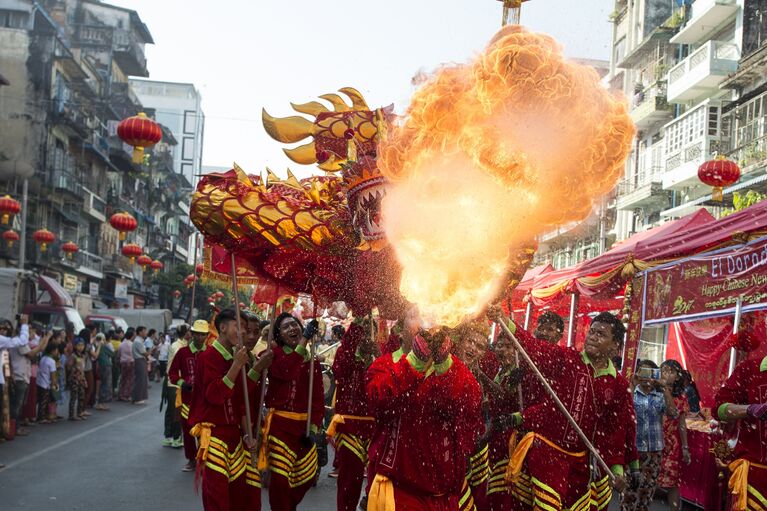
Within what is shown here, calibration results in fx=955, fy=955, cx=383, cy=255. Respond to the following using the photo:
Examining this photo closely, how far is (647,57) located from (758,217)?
26.9m

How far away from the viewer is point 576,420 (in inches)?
247

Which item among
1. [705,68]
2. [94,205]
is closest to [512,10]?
[705,68]

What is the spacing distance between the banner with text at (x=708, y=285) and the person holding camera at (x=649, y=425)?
1.02 m

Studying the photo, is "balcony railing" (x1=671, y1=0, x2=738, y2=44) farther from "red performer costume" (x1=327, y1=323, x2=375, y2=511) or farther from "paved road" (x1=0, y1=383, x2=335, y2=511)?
"red performer costume" (x1=327, y1=323, x2=375, y2=511)

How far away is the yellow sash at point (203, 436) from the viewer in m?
6.84

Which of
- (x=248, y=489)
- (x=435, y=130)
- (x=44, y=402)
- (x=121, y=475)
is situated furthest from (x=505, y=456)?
(x=44, y=402)

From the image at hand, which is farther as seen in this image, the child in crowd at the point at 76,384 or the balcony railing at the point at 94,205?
the balcony railing at the point at 94,205

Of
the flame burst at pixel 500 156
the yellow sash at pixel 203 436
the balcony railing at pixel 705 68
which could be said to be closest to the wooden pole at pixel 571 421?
the flame burst at pixel 500 156

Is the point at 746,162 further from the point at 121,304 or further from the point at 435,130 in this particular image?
the point at 121,304

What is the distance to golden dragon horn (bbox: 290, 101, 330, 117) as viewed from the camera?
26.0 ft

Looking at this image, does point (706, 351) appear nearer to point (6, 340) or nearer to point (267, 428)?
point (267, 428)

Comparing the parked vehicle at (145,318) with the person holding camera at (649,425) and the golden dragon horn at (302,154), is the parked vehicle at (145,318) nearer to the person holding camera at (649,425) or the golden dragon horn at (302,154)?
the person holding camera at (649,425)

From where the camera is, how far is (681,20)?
101ft

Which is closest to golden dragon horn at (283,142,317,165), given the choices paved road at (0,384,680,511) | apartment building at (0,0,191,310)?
paved road at (0,384,680,511)
